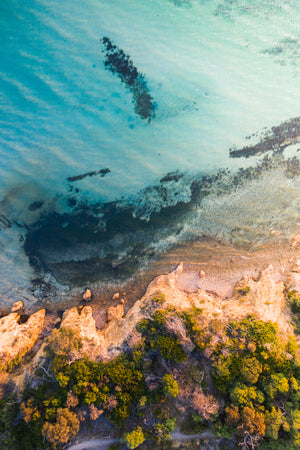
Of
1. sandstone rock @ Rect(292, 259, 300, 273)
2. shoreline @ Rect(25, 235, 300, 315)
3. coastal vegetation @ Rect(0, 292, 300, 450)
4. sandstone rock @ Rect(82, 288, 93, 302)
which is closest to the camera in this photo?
coastal vegetation @ Rect(0, 292, 300, 450)

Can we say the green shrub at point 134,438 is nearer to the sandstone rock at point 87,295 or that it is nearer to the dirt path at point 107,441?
the dirt path at point 107,441

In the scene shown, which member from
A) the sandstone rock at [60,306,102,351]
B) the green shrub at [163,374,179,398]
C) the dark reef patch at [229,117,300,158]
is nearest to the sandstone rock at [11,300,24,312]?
the sandstone rock at [60,306,102,351]

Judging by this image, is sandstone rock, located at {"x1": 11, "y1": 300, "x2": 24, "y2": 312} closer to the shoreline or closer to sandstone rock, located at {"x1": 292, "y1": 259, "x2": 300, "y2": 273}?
the shoreline

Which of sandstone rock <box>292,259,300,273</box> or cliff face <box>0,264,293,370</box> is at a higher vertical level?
cliff face <box>0,264,293,370</box>

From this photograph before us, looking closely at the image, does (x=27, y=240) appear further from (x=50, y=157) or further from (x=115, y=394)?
(x=115, y=394)

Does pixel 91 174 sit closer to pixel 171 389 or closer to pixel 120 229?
pixel 120 229

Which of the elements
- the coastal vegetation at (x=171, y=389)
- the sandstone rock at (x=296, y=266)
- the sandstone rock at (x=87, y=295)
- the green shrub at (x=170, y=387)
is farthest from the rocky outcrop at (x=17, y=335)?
the sandstone rock at (x=296, y=266)
